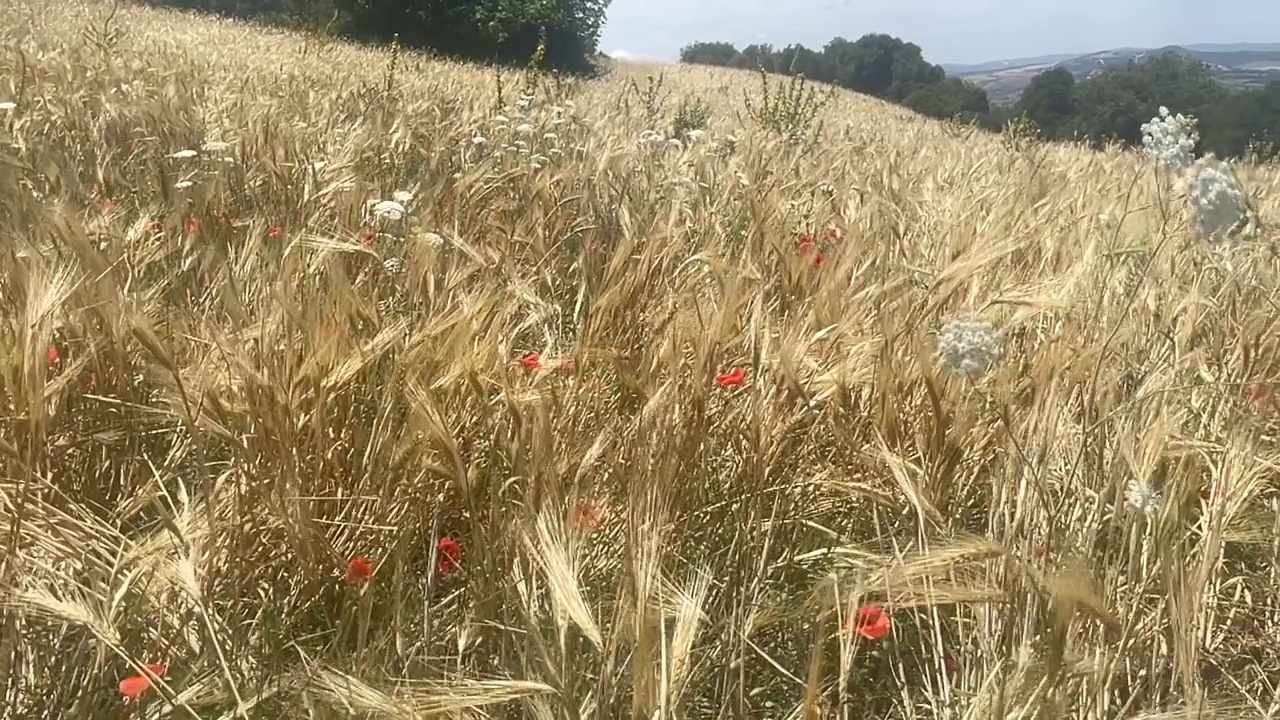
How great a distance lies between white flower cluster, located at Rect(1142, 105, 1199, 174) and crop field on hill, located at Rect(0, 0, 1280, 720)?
0.63ft

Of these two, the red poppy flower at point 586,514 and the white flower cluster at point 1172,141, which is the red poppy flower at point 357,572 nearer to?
the red poppy flower at point 586,514

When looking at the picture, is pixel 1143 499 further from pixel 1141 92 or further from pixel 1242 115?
pixel 1141 92

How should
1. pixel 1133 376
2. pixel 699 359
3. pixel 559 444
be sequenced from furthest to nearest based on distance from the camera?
pixel 1133 376
pixel 699 359
pixel 559 444

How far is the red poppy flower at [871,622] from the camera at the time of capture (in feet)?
2.53

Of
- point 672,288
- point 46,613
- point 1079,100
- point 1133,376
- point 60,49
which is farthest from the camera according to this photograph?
point 1079,100

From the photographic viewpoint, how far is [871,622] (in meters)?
0.83

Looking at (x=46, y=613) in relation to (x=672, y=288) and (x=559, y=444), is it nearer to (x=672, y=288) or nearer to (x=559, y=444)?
(x=559, y=444)

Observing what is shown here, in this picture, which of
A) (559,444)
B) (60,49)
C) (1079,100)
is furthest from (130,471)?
(1079,100)

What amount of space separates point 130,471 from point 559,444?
52cm

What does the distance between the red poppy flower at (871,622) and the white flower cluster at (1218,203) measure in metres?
1.04

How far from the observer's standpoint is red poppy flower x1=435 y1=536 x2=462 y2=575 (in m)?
0.96

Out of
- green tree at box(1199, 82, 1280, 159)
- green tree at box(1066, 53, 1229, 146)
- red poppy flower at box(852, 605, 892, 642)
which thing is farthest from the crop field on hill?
green tree at box(1066, 53, 1229, 146)

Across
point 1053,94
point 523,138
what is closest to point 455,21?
point 1053,94

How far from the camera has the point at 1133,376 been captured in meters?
1.27
